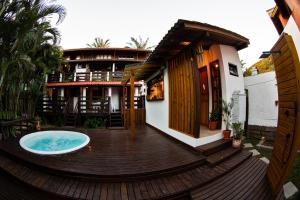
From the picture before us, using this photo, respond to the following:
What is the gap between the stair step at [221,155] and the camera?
3.91 meters

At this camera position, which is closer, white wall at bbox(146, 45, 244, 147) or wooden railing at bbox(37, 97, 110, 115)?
white wall at bbox(146, 45, 244, 147)

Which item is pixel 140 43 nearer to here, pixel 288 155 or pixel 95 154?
pixel 95 154

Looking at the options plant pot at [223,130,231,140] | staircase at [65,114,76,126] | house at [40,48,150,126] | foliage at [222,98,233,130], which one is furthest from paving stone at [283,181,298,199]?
staircase at [65,114,76,126]

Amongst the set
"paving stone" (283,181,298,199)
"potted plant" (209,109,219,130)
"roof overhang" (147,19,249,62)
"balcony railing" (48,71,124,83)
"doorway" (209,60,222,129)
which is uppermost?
"balcony railing" (48,71,124,83)

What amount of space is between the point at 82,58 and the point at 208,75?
1851 cm

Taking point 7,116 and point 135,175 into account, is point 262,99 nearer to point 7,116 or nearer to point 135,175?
point 135,175

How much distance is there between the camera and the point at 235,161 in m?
4.18

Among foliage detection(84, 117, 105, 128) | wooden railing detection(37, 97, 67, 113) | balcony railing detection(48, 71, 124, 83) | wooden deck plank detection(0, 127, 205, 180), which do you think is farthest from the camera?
balcony railing detection(48, 71, 124, 83)

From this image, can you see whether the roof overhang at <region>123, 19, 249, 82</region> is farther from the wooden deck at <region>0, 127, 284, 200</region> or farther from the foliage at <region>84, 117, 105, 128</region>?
the foliage at <region>84, 117, 105, 128</region>

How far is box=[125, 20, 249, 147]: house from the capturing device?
4330 mm

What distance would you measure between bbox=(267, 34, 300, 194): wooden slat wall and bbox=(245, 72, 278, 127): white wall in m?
4.44

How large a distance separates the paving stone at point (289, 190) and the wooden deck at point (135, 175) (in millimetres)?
367

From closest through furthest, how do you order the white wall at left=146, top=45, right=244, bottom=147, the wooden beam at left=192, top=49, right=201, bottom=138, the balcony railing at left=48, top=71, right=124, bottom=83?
1. the wooden beam at left=192, top=49, right=201, bottom=138
2. the white wall at left=146, top=45, right=244, bottom=147
3. the balcony railing at left=48, top=71, right=124, bottom=83

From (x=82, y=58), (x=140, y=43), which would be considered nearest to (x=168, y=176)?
(x=82, y=58)
